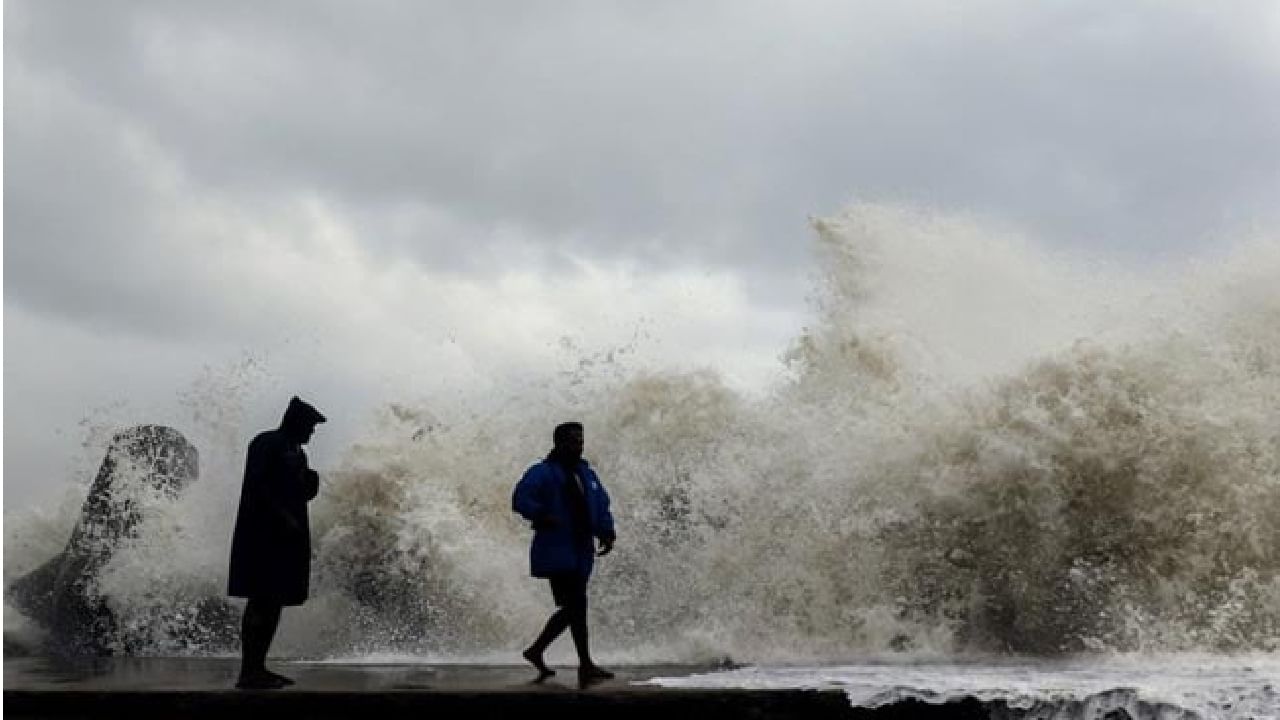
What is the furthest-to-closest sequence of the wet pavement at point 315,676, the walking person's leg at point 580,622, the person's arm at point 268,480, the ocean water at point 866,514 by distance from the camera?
the ocean water at point 866,514 → the walking person's leg at point 580,622 → the person's arm at point 268,480 → the wet pavement at point 315,676

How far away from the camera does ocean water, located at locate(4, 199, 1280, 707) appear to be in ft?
27.6

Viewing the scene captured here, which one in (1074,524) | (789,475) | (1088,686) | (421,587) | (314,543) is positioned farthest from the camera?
(314,543)

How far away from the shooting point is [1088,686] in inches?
220

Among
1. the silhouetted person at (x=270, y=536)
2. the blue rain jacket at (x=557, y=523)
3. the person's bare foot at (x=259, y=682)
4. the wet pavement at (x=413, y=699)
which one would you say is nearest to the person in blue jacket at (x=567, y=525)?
the blue rain jacket at (x=557, y=523)

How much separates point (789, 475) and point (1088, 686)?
4019 millimetres

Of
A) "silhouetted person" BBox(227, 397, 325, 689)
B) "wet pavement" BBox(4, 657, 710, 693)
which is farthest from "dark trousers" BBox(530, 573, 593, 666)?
"silhouetted person" BBox(227, 397, 325, 689)

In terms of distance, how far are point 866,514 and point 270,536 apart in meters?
4.48

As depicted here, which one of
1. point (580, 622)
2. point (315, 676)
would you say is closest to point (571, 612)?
point (580, 622)

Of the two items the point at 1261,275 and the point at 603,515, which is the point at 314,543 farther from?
the point at 1261,275

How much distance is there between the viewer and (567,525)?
19.6 feet

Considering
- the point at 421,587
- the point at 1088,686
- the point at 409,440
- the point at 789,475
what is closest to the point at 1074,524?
the point at 789,475

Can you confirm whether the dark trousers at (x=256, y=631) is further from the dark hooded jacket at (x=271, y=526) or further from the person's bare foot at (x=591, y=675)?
the person's bare foot at (x=591, y=675)

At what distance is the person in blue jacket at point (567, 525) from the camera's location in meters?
5.93

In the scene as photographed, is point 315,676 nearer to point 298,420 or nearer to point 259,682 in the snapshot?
point 259,682
